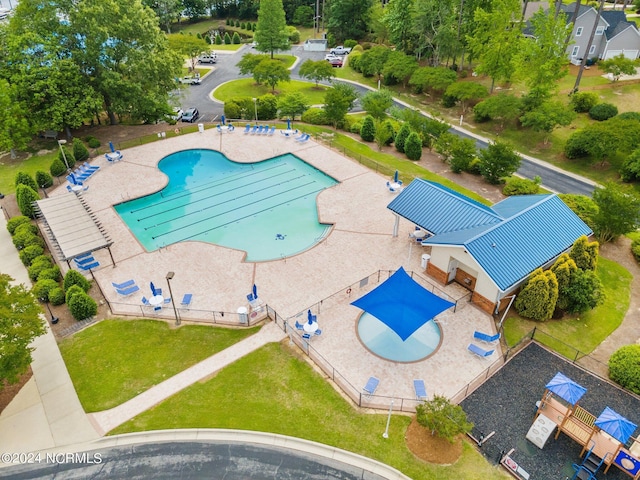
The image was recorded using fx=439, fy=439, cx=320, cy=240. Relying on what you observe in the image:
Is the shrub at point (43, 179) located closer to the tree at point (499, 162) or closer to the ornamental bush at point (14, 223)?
the ornamental bush at point (14, 223)

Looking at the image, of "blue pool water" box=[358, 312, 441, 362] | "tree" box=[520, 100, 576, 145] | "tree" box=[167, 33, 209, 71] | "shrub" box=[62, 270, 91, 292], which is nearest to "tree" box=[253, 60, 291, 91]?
"tree" box=[167, 33, 209, 71]

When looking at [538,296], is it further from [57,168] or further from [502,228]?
[57,168]

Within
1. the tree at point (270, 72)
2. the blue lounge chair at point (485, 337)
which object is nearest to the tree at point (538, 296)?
the blue lounge chair at point (485, 337)

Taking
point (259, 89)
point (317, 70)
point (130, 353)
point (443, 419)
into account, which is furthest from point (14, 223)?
point (317, 70)

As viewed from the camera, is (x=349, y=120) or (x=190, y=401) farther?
(x=349, y=120)

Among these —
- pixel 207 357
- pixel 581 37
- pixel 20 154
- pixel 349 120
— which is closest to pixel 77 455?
pixel 207 357

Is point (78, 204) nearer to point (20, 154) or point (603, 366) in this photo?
point (20, 154)

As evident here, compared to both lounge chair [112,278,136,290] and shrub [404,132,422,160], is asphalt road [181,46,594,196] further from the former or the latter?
lounge chair [112,278,136,290]
